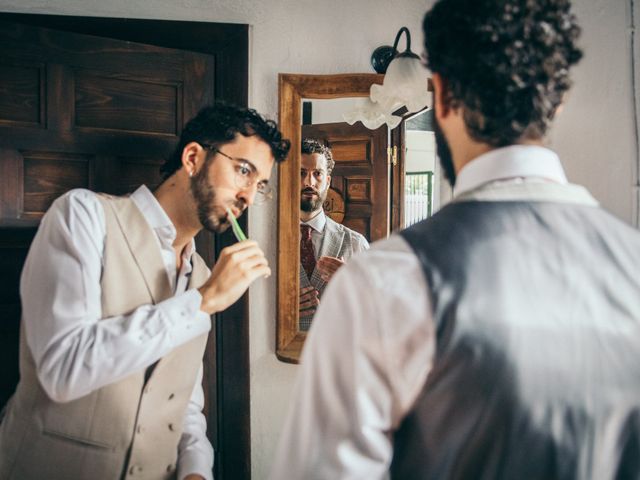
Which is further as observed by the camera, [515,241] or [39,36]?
[39,36]

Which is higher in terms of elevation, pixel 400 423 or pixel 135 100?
pixel 135 100

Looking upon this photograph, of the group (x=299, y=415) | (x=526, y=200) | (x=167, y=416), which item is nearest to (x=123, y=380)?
(x=167, y=416)

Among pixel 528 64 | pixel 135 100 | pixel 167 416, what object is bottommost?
pixel 167 416

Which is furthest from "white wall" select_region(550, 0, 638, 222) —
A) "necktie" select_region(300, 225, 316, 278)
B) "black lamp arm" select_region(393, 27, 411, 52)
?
"necktie" select_region(300, 225, 316, 278)

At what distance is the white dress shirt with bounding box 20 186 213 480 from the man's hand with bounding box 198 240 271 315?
0.03m

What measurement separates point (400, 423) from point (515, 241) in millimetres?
269

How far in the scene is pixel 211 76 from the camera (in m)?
1.68

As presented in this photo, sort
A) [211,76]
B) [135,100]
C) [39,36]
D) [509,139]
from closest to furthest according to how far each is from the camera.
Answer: [509,139], [39,36], [135,100], [211,76]

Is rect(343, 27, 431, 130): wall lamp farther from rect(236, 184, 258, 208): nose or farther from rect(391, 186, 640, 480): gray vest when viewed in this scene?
rect(391, 186, 640, 480): gray vest

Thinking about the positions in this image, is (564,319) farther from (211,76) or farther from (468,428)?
(211,76)

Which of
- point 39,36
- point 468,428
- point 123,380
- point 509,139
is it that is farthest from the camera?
point 39,36

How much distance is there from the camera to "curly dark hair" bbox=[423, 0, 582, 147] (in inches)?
25.9

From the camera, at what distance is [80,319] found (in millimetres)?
1048

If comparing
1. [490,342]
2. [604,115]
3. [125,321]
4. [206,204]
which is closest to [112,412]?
[125,321]
